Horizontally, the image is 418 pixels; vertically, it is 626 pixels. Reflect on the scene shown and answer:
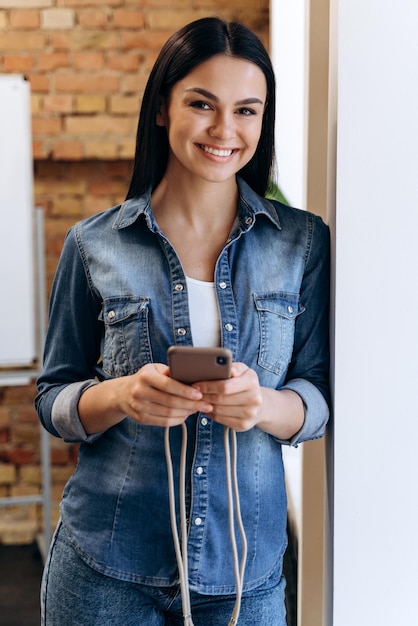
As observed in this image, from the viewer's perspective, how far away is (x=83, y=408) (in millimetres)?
1091

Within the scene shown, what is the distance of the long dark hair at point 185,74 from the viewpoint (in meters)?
1.04

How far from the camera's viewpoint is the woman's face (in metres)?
1.02

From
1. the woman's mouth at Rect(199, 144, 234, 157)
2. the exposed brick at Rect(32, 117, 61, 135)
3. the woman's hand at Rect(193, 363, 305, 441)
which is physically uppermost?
the exposed brick at Rect(32, 117, 61, 135)

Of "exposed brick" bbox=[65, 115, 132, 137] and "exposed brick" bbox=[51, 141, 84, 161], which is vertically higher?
"exposed brick" bbox=[65, 115, 132, 137]

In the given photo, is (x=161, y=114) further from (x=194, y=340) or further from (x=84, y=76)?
(x=84, y=76)

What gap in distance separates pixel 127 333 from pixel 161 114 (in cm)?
32

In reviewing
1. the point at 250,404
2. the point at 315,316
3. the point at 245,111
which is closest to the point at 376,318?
the point at 315,316

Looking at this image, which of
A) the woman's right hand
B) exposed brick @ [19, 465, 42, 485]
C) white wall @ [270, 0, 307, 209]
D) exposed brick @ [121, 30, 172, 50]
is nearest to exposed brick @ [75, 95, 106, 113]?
exposed brick @ [121, 30, 172, 50]

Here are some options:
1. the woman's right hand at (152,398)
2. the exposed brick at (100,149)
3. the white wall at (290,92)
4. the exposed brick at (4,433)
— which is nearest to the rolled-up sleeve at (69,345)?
the woman's right hand at (152,398)

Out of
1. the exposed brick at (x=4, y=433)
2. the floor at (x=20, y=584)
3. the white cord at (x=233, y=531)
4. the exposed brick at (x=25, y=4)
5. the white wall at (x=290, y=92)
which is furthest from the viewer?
the exposed brick at (x=4, y=433)

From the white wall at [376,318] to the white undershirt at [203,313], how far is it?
16 cm

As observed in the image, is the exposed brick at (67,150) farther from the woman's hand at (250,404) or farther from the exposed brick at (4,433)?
the woman's hand at (250,404)

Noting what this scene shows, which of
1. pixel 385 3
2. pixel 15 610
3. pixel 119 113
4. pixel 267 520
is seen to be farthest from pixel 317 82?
pixel 15 610

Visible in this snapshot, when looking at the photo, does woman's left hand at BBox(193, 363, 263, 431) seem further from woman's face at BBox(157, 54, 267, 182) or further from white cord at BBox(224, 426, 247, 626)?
woman's face at BBox(157, 54, 267, 182)
